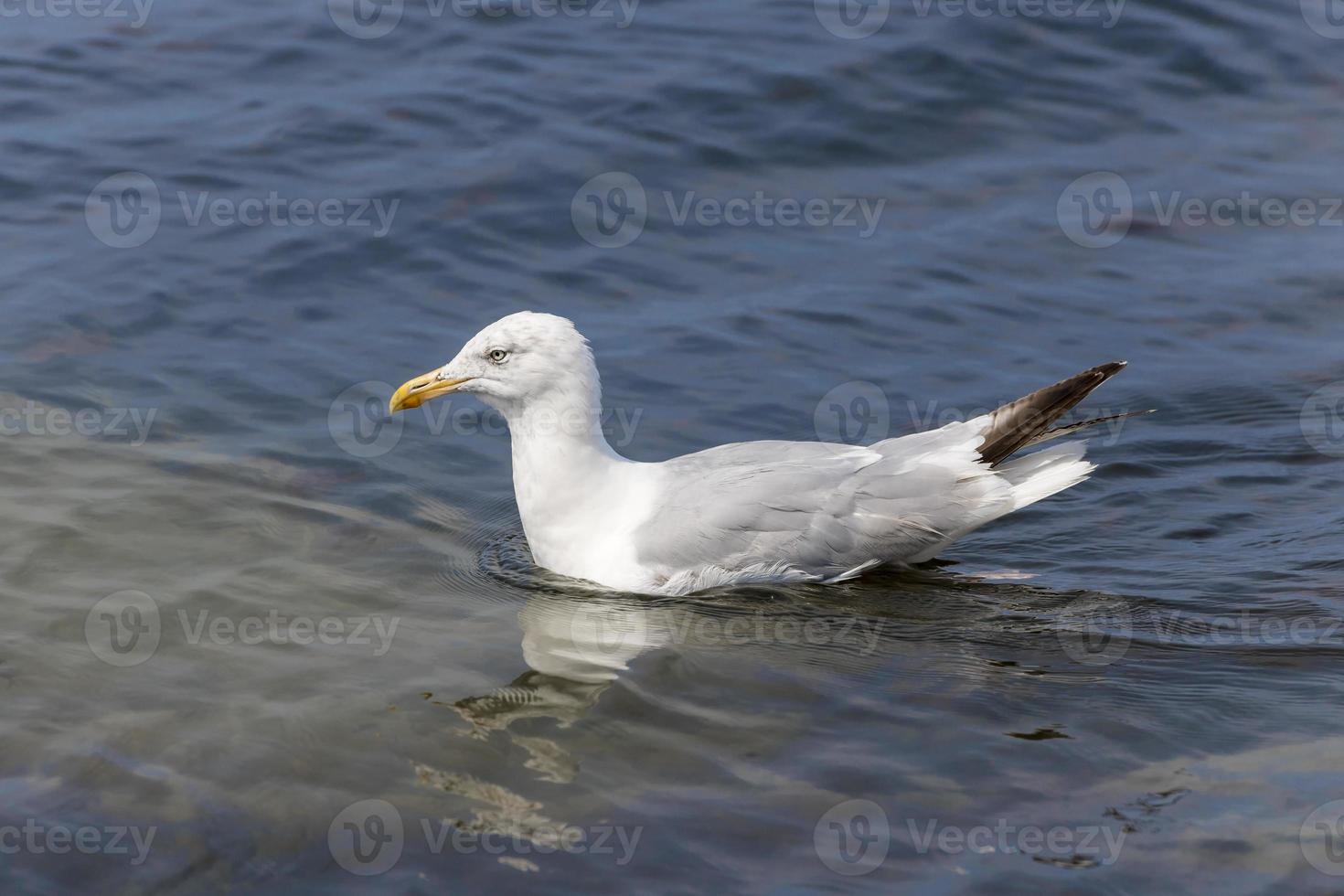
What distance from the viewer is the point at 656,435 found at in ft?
26.0

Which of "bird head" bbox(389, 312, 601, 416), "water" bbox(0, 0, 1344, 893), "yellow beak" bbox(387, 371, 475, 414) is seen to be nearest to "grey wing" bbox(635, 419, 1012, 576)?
"water" bbox(0, 0, 1344, 893)

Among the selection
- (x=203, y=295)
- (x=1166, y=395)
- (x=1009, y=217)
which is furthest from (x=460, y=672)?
(x=1009, y=217)

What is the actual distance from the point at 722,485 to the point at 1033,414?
4.60 ft

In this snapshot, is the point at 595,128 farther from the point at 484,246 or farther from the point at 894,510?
the point at 894,510

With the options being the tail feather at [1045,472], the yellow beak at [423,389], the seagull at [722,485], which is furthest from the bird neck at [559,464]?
the tail feather at [1045,472]

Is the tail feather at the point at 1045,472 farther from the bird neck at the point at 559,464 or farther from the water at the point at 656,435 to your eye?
the bird neck at the point at 559,464

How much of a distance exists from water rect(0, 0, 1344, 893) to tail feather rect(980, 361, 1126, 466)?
0.61 meters

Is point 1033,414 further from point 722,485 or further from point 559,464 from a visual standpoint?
point 559,464

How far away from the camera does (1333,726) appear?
208 inches

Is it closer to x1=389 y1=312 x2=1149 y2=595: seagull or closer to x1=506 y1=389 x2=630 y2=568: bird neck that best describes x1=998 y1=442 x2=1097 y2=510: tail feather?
x1=389 y1=312 x2=1149 y2=595: seagull

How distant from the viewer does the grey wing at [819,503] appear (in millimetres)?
6355

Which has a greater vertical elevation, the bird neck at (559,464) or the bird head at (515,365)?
the bird head at (515,365)

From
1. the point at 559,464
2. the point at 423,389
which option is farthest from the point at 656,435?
the point at 423,389

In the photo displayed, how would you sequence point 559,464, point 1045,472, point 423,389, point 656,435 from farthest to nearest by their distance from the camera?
point 656,435, point 1045,472, point 559,464, point 423,389
